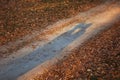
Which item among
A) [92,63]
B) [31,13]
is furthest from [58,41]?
[31,13]

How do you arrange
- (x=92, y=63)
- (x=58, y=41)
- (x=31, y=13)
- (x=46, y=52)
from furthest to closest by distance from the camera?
(x=31, y=13) < (x=58, y=41) < (x=46, y=52) < (x=92, y=63)

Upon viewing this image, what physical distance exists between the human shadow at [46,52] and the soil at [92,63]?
885 mm

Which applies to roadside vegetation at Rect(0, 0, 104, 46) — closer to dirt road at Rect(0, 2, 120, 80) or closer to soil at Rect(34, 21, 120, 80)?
dirt road at Rect(0, 2, 120, 80)

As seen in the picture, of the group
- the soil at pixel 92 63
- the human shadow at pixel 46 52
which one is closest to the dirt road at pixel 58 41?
the human shadow at pixel 46 52

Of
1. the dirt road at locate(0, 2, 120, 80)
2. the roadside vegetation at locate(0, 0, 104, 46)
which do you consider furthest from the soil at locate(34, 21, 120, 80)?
the roadside vegetation at locate(0, 0, 104, 46)

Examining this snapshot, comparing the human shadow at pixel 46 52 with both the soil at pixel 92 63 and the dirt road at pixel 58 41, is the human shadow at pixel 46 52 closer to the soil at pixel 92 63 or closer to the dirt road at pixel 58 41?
the dirt road at pixel 58 41

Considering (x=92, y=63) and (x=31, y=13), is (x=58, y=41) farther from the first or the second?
(x=31, y=13)

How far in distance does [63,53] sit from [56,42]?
58.4 inches

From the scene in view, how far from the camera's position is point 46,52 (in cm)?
1231

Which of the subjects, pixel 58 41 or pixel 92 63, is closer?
pixel 92 63

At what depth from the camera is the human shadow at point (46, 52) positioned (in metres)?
10.9

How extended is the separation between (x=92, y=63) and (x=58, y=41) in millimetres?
3259

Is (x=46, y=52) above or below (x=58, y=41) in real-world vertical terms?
below

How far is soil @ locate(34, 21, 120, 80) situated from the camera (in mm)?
9969
